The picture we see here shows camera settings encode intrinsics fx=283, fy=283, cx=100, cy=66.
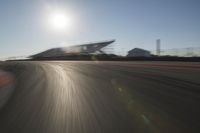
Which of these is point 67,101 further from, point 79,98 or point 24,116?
point 24,116

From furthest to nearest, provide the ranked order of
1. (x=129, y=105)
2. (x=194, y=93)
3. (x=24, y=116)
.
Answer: (x=194, y=93) → (x=129, y=105) → (x=24, y=116)

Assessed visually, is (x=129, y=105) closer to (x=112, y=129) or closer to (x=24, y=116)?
(x=112, y=129)

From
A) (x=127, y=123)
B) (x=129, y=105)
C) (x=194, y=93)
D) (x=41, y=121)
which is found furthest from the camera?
(x=194, y=93)

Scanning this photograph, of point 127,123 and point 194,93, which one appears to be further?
point 194,93

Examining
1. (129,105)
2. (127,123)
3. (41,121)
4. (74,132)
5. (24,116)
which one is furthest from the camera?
(129,105)

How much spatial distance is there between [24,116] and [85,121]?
1.61 metres

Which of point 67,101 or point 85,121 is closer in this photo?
point 85,121

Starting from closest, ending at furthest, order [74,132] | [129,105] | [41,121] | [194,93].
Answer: [74,132]
[41,121]
[129,105]
[194,93]

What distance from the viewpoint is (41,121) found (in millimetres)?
5664

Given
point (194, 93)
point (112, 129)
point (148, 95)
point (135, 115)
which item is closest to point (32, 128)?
point (112, 129)

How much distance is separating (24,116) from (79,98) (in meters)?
2.22

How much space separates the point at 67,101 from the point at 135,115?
103 inches

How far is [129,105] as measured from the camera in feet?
22.1

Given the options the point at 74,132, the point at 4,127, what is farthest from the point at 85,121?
the point at 4,127
